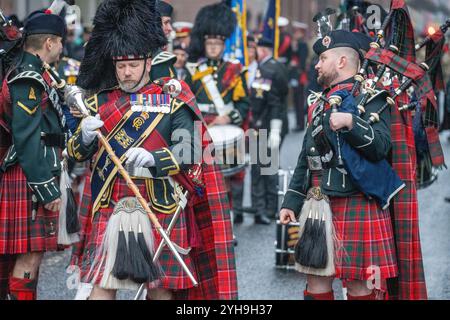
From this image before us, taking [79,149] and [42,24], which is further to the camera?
[42,24]

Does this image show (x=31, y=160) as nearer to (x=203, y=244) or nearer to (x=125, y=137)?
(x=125, y=137)

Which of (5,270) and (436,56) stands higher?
(436,56)

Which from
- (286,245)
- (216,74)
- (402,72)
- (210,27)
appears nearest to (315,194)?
(402,72)

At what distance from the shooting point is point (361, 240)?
5.29 meters

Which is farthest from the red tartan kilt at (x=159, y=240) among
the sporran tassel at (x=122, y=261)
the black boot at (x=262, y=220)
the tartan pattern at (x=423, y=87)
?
the black boot at (x=262, y=220)

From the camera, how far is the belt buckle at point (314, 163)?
17.5 ft

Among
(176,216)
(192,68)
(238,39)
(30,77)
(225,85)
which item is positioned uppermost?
(238,39)

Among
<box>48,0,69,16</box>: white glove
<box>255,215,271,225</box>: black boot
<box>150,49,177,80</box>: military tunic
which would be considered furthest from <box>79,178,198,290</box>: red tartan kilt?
<box>255,215,271,225</box>: black boot

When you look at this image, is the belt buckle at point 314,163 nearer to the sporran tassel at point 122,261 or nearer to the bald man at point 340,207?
the bald man at point 340,207

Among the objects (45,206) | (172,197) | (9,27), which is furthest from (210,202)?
(9,27)

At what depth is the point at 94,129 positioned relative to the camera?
489cm

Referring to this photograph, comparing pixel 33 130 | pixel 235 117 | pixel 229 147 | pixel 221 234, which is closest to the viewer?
pixel 221 234

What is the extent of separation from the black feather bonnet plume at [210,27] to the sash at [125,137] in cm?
400

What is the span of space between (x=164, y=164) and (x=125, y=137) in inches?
11.6
